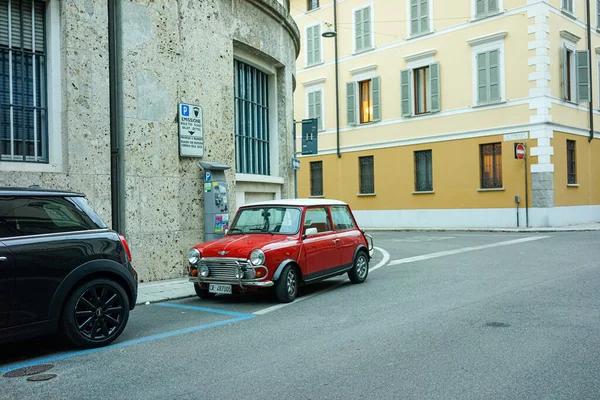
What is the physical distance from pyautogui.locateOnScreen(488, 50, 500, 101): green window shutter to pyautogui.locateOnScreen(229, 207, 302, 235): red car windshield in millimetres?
18862

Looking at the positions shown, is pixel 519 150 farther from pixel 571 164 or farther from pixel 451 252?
pixel 451 252

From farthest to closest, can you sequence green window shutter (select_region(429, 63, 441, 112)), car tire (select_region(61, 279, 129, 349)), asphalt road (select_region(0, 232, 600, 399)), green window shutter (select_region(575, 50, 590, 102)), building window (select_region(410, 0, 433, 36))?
building window (select_region(410, 0, 433, 36))
green window shutter (select_region(429, 63, 441, 112))
green window shutter (select_region(575, 50, 590, 102))
car tire (select_region(61, 279, 129, 349))
asphalt road (select_region(0, 232, 600, 399))

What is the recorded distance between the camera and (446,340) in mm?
6109

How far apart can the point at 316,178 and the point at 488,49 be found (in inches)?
482

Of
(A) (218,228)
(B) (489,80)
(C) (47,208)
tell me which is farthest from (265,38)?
(B) (489,80)

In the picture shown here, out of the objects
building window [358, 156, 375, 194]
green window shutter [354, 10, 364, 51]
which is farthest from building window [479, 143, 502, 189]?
green window shutter [354, 10, 364, 51]

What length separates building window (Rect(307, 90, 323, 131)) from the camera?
33656 mm

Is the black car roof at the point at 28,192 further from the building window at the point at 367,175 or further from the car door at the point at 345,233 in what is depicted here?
the building window at the point at 367,175

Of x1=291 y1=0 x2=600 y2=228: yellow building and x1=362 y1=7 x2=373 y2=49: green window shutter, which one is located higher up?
x1=362 y1=7 x2=373 y2=49: green window shutter

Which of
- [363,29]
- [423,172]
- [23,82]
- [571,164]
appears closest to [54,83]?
[23,82]

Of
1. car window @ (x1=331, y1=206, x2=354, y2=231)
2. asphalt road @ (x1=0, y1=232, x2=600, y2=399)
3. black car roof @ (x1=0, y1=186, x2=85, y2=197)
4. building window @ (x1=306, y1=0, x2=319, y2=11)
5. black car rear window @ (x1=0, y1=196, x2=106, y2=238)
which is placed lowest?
asphalt road @ (x1=0, y1=232, x2=600, y2=399)

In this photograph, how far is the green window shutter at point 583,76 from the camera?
26234 millimetres

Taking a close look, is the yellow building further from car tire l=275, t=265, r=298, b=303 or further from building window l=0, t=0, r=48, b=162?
building window l=0, t=0, r=48, b=162

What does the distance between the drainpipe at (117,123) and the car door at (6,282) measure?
221 inches
